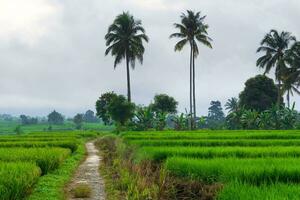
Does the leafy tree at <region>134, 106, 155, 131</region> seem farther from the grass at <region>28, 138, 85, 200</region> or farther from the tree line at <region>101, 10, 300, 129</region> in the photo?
the grass at <region>28, 138, 85, 200</region>

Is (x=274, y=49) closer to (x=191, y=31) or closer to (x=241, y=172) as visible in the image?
(x=191, y=31)

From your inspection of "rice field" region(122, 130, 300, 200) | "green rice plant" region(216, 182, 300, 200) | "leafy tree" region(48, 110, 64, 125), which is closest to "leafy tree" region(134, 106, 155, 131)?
"rice field" region(122, 130, 300, 200)

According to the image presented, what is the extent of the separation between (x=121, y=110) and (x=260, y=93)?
2299 centimetres

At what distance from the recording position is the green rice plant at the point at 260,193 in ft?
23.0

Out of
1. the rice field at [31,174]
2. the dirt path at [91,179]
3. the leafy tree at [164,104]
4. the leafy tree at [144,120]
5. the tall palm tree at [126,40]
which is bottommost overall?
the dirt path at [91,179]

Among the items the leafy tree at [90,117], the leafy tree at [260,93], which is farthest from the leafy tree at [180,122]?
the leafy tree at [90,117]

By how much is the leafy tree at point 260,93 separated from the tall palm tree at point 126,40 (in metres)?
20.5

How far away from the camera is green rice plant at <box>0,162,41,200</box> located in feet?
32.3

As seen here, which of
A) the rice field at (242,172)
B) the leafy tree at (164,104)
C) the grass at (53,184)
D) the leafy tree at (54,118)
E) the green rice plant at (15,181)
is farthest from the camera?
the leafy tree at (54,118)

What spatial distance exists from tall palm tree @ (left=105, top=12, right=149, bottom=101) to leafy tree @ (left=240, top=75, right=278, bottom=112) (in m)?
20.5

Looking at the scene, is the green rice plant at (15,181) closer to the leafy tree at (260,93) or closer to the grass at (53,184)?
the grass at (53,184)

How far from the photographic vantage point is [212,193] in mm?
9703

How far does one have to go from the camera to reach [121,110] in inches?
2159

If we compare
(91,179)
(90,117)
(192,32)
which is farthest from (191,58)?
(90,117)
